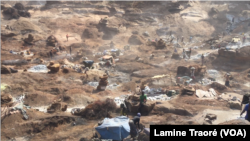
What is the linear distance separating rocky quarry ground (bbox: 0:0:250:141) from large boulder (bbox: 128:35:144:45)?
0.14 m

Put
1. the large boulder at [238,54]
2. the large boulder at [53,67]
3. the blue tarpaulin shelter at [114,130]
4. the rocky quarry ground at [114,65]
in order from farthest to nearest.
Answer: the large boulder at [238,54] → the large boulder at [53,67] → the rocky quarry ground at [114,65] → the blue tarpaulin shelter at [114,130]

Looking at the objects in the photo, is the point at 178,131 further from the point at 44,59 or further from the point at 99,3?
the point at 99,3

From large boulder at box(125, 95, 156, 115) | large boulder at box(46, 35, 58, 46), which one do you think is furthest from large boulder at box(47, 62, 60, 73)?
large boulder at box(46, 35, 58, 46)

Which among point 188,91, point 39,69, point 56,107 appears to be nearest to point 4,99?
point 56,107

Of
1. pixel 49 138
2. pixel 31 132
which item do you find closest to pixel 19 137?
pixel 31 132

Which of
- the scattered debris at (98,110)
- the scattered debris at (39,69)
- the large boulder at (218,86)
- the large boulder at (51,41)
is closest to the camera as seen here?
the scattered debris at (98,110)

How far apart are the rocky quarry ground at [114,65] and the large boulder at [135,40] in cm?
14

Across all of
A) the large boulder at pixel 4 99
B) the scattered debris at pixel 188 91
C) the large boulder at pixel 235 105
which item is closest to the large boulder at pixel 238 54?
the scattered debris at pixel 188 91

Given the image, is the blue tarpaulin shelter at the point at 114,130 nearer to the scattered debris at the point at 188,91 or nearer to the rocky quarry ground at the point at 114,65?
the rocky quarry ground at the point at 114,65

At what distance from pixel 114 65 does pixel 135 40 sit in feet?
32.5

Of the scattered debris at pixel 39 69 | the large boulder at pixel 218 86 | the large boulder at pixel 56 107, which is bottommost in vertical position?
the large boulder at pixel 56 107

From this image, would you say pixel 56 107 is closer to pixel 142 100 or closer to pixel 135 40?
pixel 142 100

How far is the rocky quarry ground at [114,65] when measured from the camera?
1088 centimetres

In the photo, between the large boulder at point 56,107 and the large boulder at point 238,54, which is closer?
the large boulder at point 56,107
